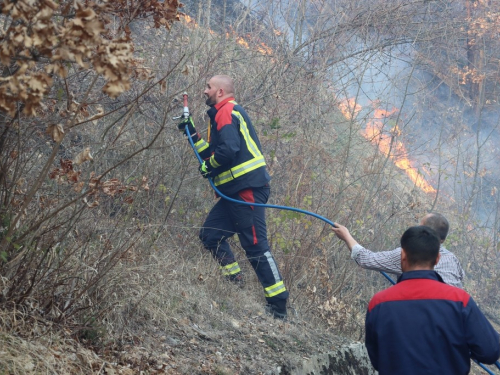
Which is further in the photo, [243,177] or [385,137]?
[385,137]

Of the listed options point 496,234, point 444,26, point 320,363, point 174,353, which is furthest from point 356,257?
point 496,234

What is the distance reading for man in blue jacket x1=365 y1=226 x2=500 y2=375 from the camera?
3.12 metres

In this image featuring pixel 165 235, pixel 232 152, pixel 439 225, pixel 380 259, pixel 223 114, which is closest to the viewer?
pixel 380 259

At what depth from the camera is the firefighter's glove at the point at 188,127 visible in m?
6.15

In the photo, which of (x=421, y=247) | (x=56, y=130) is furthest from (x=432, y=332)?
(x=56, y=130)

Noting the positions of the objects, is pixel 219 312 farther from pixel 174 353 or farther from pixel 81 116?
pixel 81 116

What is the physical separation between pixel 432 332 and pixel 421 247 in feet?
1.48

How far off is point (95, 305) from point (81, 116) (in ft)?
4.33

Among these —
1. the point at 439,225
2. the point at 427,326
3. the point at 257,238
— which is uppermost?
the point at 439,225

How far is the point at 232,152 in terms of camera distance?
5.94 meters

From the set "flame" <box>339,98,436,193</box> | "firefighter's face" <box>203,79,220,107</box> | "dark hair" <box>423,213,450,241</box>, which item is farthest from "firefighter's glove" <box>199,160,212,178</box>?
"flame" <box>339,98,436,193</box>

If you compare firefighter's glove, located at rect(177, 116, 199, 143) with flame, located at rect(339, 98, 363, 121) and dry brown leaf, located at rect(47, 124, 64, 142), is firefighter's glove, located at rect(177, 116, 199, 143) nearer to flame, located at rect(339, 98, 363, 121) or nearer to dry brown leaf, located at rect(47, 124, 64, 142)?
dry brown leaf, located at rect(47, 124, 64, 142)

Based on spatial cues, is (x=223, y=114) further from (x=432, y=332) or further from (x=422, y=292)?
(x=432, y=332)

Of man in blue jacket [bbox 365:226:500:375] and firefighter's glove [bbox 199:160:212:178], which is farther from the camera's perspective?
firefighter's glove [bbox 199:160:212:178]
